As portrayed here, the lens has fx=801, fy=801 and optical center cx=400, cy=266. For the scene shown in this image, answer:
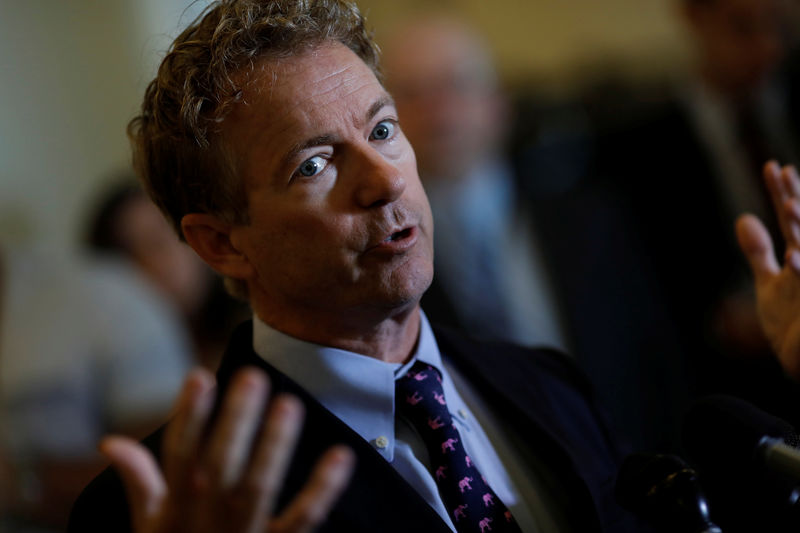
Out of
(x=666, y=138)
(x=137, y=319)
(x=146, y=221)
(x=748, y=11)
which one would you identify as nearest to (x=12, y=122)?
(x=146, y=221)

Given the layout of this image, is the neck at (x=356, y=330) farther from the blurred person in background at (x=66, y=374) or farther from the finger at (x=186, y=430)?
the blurred person in background at (x=66, y=374)

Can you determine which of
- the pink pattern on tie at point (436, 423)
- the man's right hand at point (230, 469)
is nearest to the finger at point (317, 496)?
the man's right hand at point (230, 469)

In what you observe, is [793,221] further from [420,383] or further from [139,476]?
[139,476]

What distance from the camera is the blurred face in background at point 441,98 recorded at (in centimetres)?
247

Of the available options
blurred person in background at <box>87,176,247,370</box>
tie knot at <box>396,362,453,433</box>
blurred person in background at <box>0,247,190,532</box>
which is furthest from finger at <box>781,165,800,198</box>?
blurred person in background at <box>87,176,247,370</box>

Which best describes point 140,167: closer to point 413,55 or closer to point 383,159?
point 383,159

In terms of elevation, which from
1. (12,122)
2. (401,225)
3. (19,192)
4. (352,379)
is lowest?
(19,192)

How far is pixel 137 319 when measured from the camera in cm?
239

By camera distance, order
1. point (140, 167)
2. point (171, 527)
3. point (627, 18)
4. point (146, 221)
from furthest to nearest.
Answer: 1. point (627, 18)
2. point (146, 221)
3. point (140, 167)
4. point (171, 527)

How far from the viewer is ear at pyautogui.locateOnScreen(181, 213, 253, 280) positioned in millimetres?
1062

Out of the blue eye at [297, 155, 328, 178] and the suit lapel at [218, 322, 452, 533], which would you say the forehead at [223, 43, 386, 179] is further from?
the suit lapel at [218, 322, 452, 533]

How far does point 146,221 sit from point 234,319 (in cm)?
53

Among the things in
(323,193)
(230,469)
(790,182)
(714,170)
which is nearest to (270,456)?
(230,469)

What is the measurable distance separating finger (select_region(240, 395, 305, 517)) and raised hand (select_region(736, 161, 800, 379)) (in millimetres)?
806
